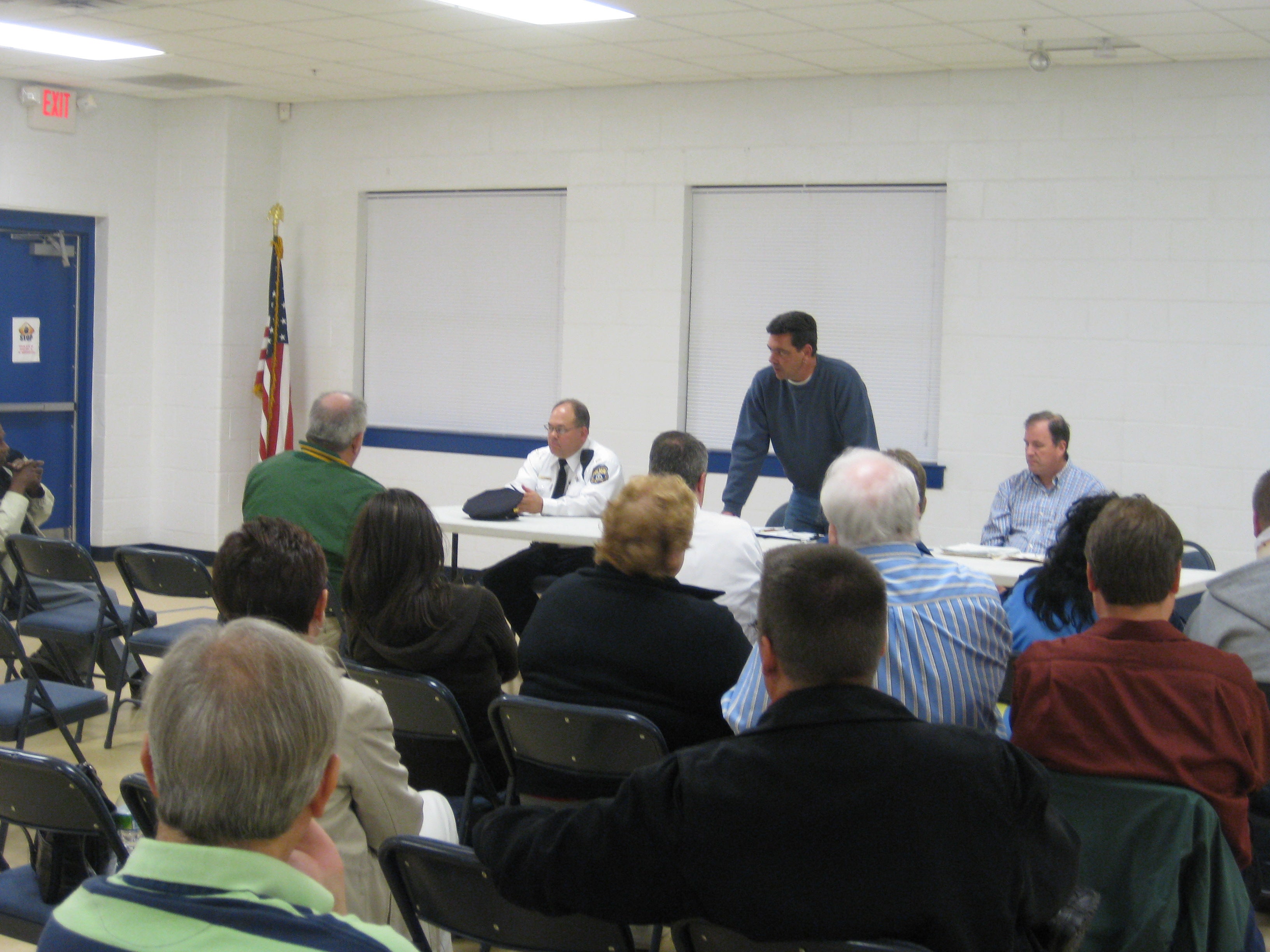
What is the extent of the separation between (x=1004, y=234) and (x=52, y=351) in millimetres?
5615

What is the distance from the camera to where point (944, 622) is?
2.40m

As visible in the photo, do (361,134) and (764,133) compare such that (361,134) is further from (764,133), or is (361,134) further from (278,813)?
(278,813)

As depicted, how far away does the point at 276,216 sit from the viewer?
8.31 meters

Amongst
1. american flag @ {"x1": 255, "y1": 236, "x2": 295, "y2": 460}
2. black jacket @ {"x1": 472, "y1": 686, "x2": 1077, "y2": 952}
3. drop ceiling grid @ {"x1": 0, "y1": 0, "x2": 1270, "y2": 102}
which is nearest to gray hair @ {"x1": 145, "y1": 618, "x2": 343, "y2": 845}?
black jacket @ {"x1": 472, "y1": 686, "x2": 1077, "y2": 952}

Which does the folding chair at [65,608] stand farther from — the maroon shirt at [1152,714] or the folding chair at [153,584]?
the maroon shirt at [1152,714]

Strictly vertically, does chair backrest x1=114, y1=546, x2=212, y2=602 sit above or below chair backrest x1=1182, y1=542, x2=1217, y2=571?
below

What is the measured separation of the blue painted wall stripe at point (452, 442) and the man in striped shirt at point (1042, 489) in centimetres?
210

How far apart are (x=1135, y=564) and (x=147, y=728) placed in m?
1.67

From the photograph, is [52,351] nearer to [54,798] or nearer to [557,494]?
[557,494]

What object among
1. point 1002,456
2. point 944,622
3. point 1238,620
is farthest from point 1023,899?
point 1002,456

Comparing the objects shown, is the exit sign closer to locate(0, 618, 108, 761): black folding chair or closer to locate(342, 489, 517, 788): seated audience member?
A: locate(0, 618, 108, 761): black folding chair

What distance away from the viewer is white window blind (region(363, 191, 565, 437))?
25.6 ft

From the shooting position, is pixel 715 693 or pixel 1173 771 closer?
pixel 1173 771

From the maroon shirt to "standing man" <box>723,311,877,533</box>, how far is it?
2.96 m
